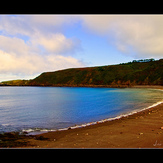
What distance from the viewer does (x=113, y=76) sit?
145000 millimetres

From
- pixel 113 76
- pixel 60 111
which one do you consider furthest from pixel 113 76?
pixel 60 111

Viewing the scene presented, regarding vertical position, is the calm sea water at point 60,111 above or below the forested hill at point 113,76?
below

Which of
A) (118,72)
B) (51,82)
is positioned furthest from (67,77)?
(118,72)

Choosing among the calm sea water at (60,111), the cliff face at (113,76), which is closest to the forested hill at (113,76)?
the cliff face at (113,76)

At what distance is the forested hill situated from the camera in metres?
109

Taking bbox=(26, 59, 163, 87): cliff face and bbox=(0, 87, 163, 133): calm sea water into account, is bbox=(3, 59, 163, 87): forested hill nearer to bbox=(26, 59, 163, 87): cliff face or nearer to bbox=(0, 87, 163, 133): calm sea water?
bbox=(26, 59, 163, 87): cliff face

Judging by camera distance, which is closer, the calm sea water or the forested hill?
the calm sea water

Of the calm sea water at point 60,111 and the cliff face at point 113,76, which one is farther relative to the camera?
the cliff face at point 113,76

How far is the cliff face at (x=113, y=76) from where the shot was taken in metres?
109

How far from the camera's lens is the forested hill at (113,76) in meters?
109

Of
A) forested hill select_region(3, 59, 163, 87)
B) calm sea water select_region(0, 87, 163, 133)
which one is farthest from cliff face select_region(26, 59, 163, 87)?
calm sea water select_region(0, 87, 163, 133)

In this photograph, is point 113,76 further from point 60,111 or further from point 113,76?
point 60,111

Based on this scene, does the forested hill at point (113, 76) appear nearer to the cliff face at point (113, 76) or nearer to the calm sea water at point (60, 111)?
the cliff face at point (113, 76)
